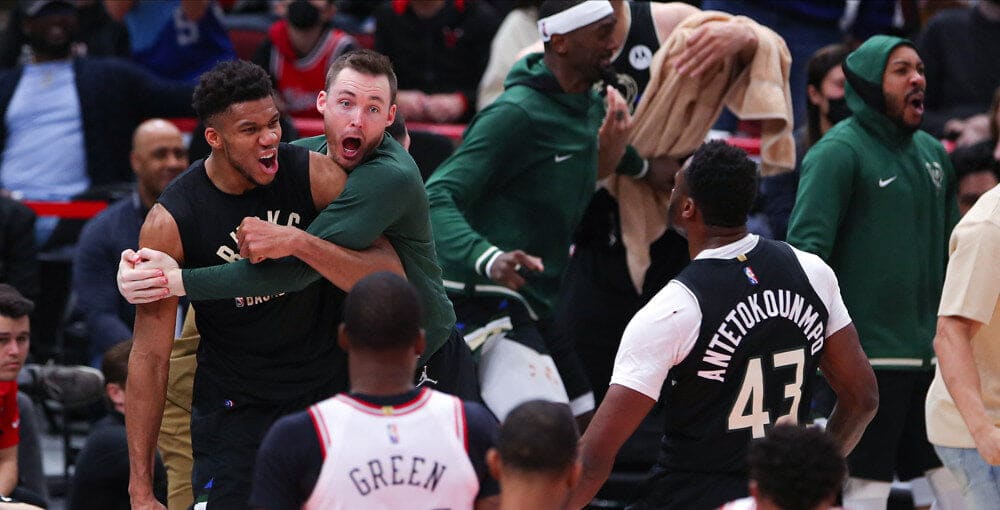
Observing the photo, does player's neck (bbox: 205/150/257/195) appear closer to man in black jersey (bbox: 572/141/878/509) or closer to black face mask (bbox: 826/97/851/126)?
man in black jersey (bbox: 572/141/878/509)

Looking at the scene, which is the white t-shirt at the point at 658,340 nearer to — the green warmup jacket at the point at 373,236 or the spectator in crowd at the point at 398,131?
the green warmup jacket at the point at 373,236

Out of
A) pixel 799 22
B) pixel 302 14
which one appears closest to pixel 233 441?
pixel 302 14

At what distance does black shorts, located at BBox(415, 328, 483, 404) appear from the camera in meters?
5.48

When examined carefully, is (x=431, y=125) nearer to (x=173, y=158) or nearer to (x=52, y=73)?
(x=173, y=158)

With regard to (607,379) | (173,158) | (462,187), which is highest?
(462,187)

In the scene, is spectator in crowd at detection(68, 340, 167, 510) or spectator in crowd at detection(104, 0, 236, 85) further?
spectator in crowd at detection(104, 0, 236, 85)

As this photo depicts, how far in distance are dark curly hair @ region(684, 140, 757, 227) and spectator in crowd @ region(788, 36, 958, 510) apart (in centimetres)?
146

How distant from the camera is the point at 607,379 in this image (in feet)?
23.8

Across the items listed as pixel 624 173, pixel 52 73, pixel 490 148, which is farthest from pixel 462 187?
pixel 52 73

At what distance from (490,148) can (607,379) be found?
1498 mm

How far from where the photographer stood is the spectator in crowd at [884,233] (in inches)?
241

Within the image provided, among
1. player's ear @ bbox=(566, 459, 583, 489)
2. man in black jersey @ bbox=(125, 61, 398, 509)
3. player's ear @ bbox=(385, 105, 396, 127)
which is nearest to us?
player's ear @ bbox=(566, 459, 583, 489)

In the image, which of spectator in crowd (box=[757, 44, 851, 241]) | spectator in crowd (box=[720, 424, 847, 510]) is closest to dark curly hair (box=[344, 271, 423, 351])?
spectator in crowd (box=[720, 424, 847, 510])

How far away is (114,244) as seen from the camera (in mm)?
7797
